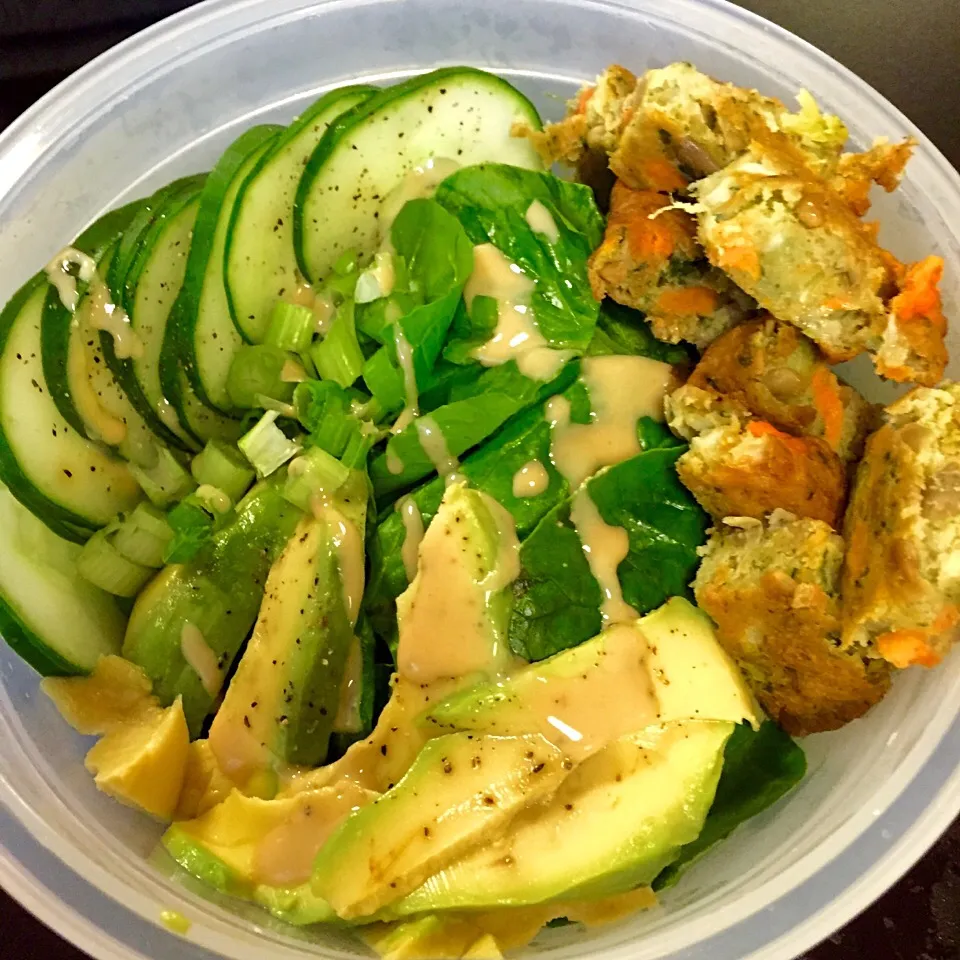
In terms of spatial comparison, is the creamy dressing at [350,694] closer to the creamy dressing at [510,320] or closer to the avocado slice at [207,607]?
the avocado slice at [207,607]

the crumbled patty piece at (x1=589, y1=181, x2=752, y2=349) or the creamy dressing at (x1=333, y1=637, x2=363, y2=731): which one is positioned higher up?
the crumbled patty piece at (x1=589, y1=181, x2=752, y2=349)

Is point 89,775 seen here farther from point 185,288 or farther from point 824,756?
point 824,756

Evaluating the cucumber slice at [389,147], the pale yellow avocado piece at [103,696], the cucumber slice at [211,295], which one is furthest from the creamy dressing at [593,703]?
the cucumber slice at [389,147]

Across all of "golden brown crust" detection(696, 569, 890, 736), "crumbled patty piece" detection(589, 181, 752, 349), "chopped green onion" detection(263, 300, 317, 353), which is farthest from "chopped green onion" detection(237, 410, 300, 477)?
"golden brown crust" detection(696, 569, 890, 736)

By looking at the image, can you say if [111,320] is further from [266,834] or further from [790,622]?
[790,622]

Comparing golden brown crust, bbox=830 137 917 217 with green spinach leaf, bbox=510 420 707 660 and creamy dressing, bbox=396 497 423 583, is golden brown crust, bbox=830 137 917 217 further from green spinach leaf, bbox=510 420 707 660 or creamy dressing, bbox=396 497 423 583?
creamy dressing, bbox=396 497 423 583

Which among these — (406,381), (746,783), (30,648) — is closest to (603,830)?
(746,783)
